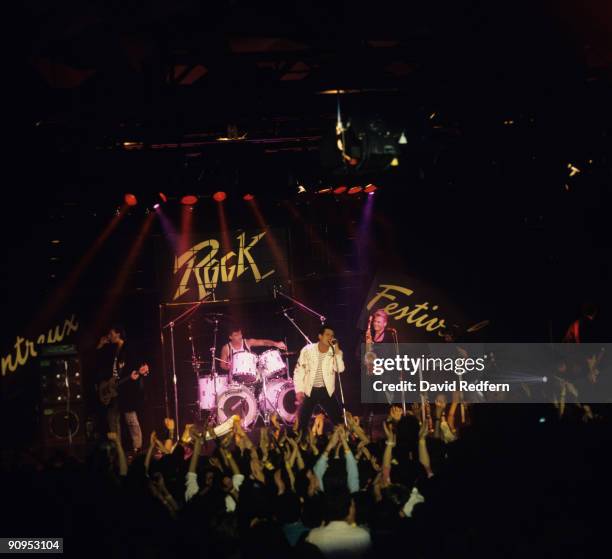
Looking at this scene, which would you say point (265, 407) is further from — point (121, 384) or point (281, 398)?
point (121, 384)

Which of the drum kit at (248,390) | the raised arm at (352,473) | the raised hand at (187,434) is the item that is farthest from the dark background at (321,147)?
the raised arm at (352,473)

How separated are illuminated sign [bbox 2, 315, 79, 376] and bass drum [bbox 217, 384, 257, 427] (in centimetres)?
264

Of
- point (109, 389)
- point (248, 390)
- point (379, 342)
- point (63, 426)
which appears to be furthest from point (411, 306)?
point (63, 426)

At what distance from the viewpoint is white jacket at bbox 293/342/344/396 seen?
1142cm

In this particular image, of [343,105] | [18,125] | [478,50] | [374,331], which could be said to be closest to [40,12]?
[18,125]

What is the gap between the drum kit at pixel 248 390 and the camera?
1141 centimetres

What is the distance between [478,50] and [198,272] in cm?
654

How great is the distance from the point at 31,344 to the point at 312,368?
4.21 meters

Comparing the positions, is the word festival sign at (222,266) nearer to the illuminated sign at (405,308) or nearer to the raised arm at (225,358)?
the raised arm at (225,358)

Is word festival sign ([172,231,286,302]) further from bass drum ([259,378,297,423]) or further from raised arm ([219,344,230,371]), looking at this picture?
bass drum ([259,378,297,423])

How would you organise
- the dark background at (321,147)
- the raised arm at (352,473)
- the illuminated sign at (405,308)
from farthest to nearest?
the illuminated sign at (405,308) → the dark background at (321,147) → the raised arm at (352,473)

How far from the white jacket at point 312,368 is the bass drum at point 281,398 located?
0.50ft

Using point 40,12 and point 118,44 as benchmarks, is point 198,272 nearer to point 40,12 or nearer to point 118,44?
point 118,44

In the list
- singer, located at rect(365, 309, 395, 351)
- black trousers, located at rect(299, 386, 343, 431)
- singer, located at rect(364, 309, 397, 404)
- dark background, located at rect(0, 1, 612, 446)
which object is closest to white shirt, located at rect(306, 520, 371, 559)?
dark background, located at rect(0, 1, 612, 446)
